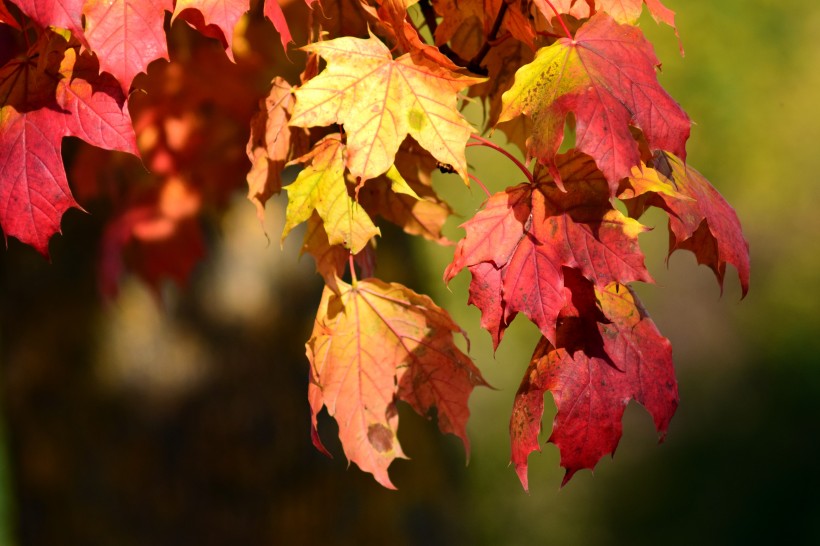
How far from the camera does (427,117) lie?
104 cm

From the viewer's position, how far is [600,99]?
3.21ft

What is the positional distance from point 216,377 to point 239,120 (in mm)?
497

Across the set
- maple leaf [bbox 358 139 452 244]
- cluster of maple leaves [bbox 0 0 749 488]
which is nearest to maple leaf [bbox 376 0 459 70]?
cluster of maple leaves [bbox 0 0 749 488]

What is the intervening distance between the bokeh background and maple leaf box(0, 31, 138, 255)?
41 centimetres

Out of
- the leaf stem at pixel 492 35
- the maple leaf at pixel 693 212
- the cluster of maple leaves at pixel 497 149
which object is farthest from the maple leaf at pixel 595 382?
the leaf stem at pixel 492 35

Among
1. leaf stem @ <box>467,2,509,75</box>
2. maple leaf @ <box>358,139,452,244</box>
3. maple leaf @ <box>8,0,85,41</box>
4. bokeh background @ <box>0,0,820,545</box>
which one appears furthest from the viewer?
bokeh background @ <box>0,0,820,545</box>

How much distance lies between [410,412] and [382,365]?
1.24 m

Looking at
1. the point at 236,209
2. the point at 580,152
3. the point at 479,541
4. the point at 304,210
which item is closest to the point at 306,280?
the point at 236,209

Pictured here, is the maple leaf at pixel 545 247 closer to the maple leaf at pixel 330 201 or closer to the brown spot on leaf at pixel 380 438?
the maple leaf at pixel 330 201

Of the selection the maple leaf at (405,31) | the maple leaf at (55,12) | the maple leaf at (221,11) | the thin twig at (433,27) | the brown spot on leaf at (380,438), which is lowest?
the brown spot on leaf at (380,438)

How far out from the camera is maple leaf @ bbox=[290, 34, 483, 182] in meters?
1.01

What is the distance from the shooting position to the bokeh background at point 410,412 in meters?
1.65

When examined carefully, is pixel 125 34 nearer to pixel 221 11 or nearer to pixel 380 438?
pixel 221 11

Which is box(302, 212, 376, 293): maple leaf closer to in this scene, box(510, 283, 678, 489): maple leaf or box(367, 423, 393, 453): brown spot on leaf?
box(367, 423, 393, 453): brown spot on leaf
